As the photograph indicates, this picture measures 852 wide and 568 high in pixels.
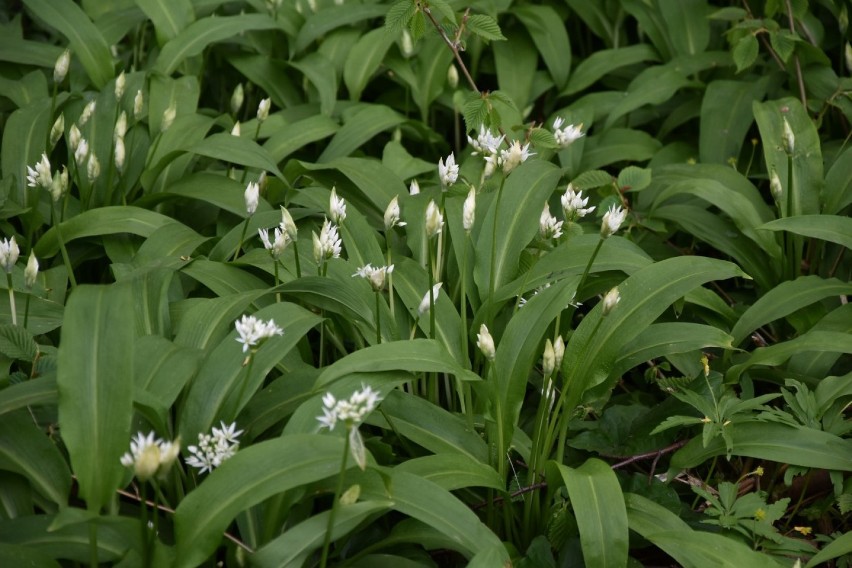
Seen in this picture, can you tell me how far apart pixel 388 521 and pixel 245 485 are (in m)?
0.62

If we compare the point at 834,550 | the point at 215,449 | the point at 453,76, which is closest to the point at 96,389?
the point at 215,449

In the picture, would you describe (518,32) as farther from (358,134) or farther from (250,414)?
(250,414)

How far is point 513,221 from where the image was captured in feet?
9.75

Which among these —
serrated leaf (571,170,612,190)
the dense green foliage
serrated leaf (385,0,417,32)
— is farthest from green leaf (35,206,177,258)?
serrated leaf (571,170,612,190)

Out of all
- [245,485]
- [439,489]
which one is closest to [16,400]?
[245,485]

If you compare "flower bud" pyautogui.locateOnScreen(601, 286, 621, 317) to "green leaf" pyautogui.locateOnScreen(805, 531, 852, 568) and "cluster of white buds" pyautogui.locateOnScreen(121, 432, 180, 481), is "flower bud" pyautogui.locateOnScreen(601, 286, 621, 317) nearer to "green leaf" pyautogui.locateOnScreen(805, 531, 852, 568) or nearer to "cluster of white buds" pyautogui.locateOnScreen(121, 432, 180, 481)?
"green leaf" pyautogui.locateOnScreen(805, 531, 852, 568)

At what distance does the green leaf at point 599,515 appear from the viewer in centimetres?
215

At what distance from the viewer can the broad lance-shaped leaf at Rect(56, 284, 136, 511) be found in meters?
1.96

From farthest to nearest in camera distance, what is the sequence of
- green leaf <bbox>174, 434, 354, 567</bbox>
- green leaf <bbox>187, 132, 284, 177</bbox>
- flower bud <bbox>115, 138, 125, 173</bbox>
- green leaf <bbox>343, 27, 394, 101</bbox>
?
green leaf <bbox>343, 27, 394, 101</bbox>, green leaf <bbox>187, 132, 284, 177</bbox>, flower bud <bbox>115, 138, 125, 173</bbox>, green leaf <bbox>174, 434, 354, 567</bbox>

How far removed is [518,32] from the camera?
14.5 ft

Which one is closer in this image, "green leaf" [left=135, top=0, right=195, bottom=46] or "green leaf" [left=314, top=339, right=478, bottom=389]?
"green leaf" [left=314, top=339, right=478, bottom=389]

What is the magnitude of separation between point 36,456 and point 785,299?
2.19m

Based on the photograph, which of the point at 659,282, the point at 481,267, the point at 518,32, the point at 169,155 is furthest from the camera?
the point at 518,32

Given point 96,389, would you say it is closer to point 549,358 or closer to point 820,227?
point 549,358
